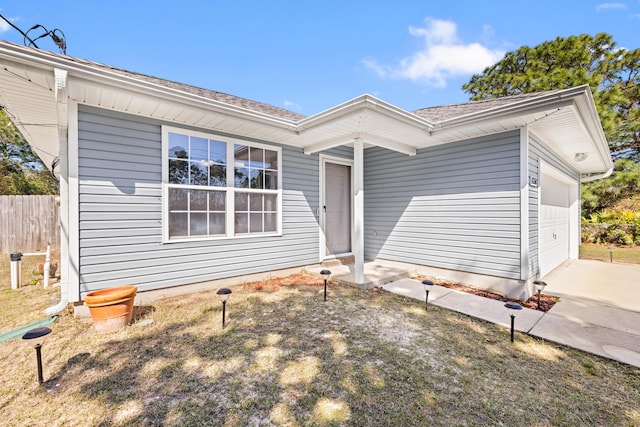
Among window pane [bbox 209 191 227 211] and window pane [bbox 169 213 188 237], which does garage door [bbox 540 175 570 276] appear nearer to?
window pane [bbox 209 191 227 211]

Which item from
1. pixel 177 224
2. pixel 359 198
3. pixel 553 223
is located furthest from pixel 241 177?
pixel 553 223

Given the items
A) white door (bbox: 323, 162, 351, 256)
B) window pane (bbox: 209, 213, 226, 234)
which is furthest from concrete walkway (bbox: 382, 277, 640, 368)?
window pane (bbox: 209, 213, 226, 234)

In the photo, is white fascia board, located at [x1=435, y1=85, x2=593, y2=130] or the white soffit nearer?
the white soffit

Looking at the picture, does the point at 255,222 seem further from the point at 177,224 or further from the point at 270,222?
the point at 177,224

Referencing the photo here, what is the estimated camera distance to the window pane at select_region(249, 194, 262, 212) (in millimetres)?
4836

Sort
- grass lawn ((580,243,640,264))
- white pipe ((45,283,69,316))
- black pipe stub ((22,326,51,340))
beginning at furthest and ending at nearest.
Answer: grass lawn ((580,243,640,264)), white pipe ((45,283,69,316)), black pipe stub ((22,326,51,340))

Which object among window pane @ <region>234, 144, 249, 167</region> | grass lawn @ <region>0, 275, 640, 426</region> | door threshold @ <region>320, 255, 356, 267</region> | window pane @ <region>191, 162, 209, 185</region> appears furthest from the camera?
door threshold @ <region>320, 255, 356, 267</region>

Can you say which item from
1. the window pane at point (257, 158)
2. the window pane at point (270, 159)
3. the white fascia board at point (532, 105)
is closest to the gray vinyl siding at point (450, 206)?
the white fascia board at point (532, 105)

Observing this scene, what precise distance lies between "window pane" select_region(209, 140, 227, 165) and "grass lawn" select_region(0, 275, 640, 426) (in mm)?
2408

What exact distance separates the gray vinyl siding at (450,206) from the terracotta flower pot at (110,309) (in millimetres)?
4886

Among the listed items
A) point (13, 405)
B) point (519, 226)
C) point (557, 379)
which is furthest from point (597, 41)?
point (13, 405)

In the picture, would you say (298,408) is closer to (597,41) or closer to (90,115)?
(90,115)

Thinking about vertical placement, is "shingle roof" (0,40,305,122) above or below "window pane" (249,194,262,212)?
above

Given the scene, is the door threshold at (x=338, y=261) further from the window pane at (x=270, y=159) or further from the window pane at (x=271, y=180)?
the window pane at (x=270, y=159)
